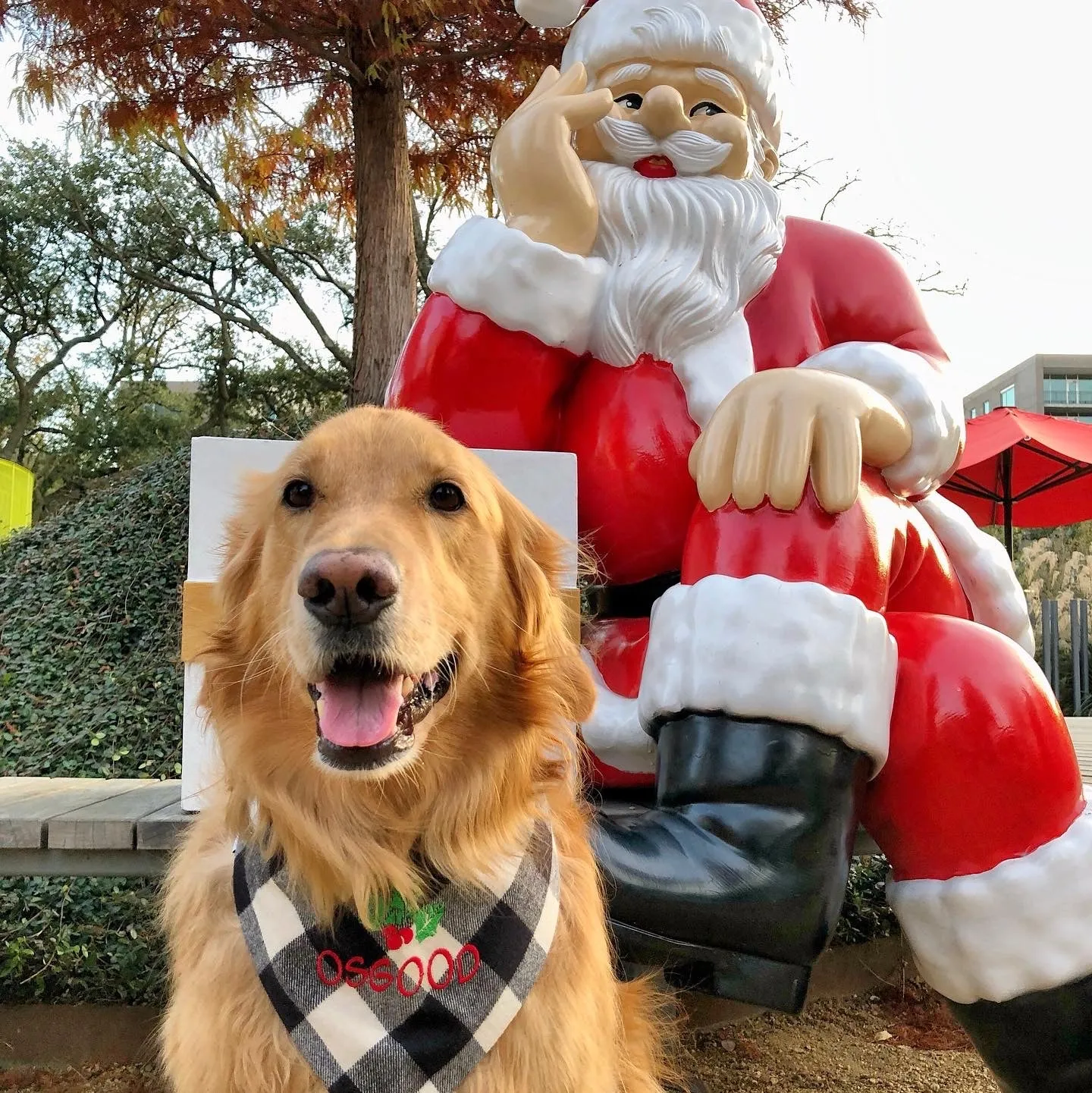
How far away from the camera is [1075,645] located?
8.53 metres

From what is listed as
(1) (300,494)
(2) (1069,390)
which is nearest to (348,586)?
(1) (300,494)

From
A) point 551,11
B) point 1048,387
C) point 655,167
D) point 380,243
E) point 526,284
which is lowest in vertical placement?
point 526,284

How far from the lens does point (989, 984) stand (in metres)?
1.40

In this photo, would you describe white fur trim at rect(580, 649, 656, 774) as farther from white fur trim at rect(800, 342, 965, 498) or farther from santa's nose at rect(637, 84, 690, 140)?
santa's nose at rect(637, 84, 690, 140)

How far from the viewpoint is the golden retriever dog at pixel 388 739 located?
124 cm

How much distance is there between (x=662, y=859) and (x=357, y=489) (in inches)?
29.0

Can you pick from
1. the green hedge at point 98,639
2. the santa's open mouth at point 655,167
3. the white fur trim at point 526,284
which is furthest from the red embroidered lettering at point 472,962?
the green hedge at point 98,639

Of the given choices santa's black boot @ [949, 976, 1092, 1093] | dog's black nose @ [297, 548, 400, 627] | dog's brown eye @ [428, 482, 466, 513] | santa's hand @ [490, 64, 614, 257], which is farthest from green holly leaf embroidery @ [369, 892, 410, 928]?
santa's hand @ [490, 64, 614, 257]

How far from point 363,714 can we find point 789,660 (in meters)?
0.66

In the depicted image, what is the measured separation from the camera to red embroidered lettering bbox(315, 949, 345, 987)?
1312mm

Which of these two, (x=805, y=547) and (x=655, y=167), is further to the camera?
(x=655, y=167)

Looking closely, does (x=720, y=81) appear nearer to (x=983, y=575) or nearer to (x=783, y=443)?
(x=783, y=443)

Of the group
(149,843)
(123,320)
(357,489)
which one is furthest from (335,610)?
(123,320)

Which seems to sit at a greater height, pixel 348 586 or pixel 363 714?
pixel 348 586
